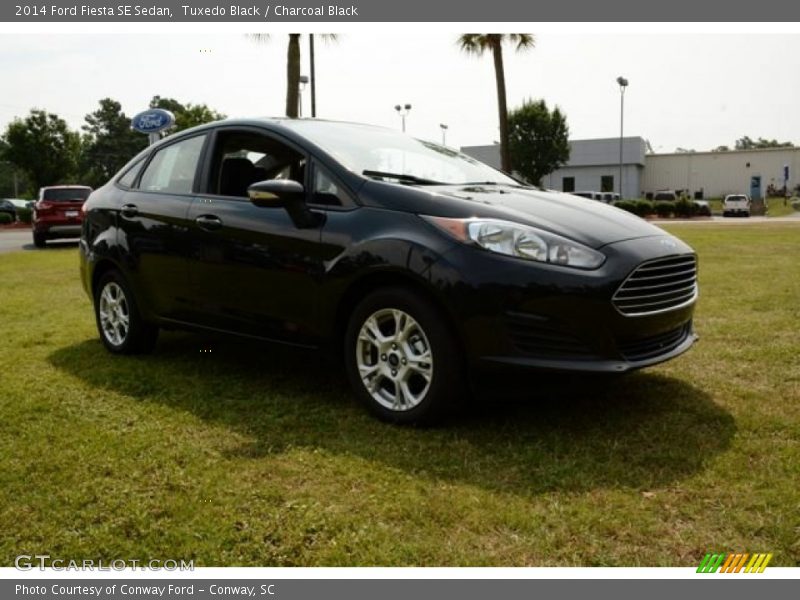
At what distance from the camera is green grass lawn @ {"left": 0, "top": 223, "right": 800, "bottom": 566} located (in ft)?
8.78

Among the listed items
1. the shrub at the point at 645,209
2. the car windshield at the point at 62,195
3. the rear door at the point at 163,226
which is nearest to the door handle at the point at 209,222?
the rear door at the point at 163,226

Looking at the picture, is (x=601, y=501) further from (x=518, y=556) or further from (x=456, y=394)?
(x=456, y=394)

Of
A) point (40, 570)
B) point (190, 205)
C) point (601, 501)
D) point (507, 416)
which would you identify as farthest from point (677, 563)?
point (190, 205)

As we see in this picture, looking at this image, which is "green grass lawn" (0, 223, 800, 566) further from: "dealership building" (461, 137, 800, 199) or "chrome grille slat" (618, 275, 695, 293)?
"dealership building" (461, 137, 800, 199)

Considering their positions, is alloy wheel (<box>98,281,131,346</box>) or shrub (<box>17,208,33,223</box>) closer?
alloy wheel (<box>98,281,131,346</box>)

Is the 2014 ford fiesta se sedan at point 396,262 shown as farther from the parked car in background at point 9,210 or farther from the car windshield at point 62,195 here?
the parked car in background at point 9,210

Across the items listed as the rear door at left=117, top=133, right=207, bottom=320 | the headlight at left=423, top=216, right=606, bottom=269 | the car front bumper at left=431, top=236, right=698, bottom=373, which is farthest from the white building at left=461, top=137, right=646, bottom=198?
the car front bumper at left=431, top=236, right=698, bottom=373

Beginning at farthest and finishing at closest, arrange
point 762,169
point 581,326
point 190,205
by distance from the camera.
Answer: point 762,169
point 190,205
point 581,326

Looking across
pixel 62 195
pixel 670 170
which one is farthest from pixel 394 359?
pixel 670 170

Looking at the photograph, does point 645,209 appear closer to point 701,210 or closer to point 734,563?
point 701,210

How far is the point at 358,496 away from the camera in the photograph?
3078mm

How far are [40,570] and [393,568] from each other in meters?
1.17

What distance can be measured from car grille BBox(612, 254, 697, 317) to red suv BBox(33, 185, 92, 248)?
18.6 m

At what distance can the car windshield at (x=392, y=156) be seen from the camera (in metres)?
4.36
